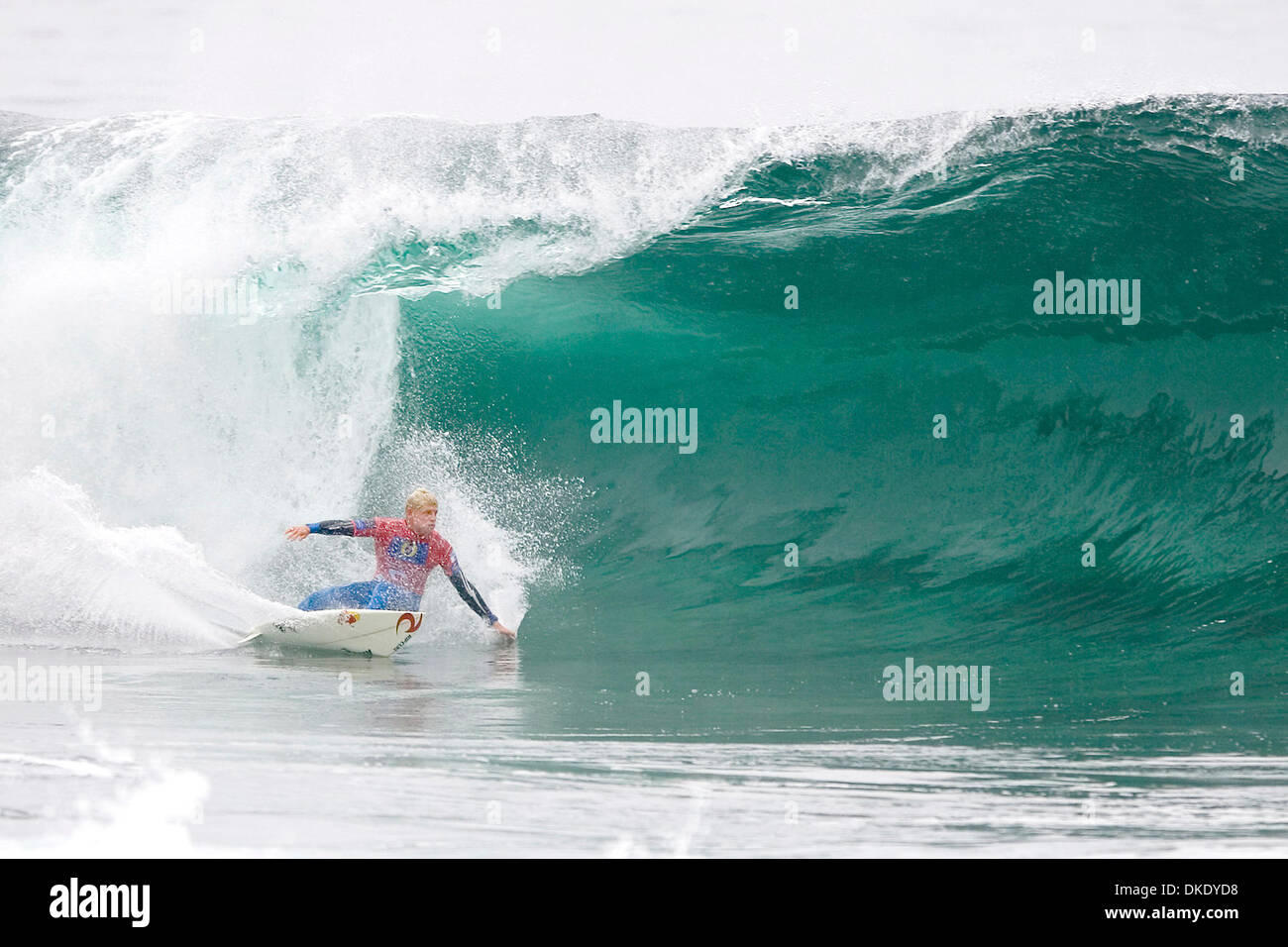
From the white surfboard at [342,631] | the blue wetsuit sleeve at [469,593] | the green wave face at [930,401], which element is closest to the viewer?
the white surfboard at [342,631]

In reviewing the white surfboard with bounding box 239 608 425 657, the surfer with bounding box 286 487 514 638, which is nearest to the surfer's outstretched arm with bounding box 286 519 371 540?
the surfer with bounding box 286 487 514 638

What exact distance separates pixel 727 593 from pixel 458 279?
4.36 m

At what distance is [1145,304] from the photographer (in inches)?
421

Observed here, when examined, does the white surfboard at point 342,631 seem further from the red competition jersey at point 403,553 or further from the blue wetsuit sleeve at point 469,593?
the blue wetsuit sleeve at point 469,593

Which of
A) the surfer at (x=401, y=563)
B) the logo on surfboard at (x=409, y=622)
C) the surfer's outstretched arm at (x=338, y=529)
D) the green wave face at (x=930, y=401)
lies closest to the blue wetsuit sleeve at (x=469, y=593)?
the surfer at (x=401, y=563)

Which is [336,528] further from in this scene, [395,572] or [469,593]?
[469,593]

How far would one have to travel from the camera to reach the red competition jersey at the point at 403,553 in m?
8.00

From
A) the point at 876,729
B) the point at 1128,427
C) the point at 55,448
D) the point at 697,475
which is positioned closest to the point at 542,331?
the point at 697,475

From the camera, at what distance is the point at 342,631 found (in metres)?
7.77

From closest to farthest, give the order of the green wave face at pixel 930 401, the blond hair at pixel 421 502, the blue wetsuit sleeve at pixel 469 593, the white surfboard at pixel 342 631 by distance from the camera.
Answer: the white surfboard at pixel 342 631
the blond hair at pixel 421 502
the blue wetsuit sleeve at pixel 469 593
the green wave face at pixel 930 401

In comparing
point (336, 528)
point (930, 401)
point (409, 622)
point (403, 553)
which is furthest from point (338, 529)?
point (930, 401)

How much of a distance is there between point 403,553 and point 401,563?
63 millimetres

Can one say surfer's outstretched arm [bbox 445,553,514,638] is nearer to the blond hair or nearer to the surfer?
the surfer

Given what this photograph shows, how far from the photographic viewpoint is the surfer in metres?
7.84
